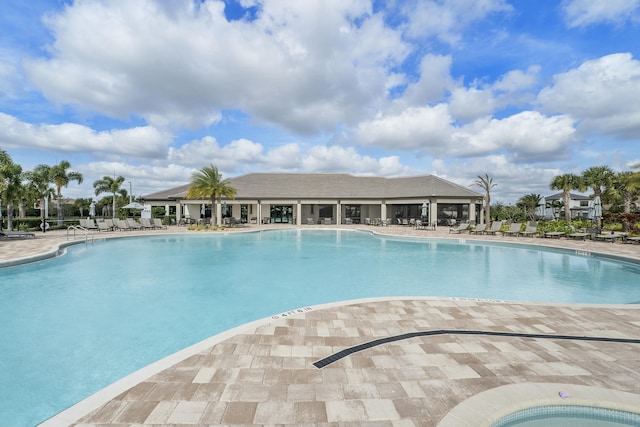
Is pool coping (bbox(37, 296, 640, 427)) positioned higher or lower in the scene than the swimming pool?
higher

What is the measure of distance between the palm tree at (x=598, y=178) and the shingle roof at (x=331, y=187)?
639 inches

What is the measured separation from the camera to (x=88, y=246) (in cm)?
1677

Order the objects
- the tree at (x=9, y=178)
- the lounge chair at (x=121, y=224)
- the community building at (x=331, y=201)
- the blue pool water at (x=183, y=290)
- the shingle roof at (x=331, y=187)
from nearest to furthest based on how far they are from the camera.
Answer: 1. the blue pool water at (x=183, y=290)
2. the tree at (x=9, y=178)
3. the lounge chair at (x=121, y=224)
4. the community building at (x=331, y=201)
5. the shingle roof at (x=331, y=187)

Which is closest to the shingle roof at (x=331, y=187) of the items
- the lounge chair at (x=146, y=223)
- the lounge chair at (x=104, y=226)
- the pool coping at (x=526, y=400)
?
the lounge chair at (x=146, y=223)

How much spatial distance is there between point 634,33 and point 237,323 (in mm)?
16237

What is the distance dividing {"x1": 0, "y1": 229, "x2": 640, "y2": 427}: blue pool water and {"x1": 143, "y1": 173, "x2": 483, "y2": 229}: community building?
14259 millimetres

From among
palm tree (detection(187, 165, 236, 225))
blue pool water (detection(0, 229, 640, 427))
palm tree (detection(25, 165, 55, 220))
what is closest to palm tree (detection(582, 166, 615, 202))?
blue pool water (detection(0, 229, 640, 427))

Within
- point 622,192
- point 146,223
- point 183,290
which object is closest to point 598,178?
point 622,192

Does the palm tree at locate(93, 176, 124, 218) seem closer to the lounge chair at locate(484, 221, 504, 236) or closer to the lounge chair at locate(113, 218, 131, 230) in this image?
the lounge chair at locate(113, 218, 131, 230)

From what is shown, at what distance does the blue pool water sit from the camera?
4574mm

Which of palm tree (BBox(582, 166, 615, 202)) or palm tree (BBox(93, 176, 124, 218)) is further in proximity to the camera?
palm tree (BBox(93, 176, 124, 218))

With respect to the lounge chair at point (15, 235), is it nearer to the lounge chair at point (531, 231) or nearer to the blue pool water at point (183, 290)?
the blue pool water at point (183, 290)

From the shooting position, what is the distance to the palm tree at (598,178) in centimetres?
3481

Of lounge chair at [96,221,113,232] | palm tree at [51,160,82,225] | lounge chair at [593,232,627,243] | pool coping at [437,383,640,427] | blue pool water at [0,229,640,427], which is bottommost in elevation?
blue pool water at [0,229,640,427]
